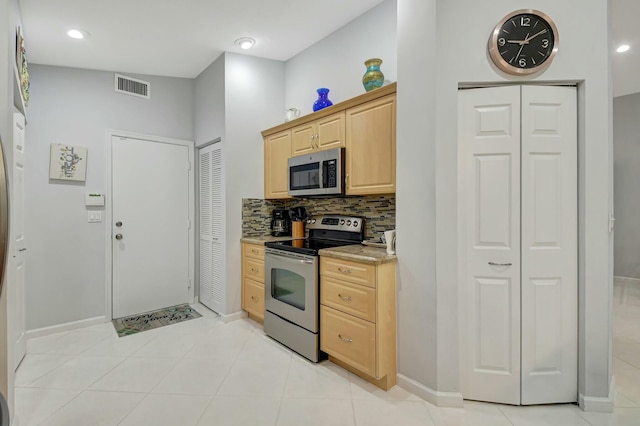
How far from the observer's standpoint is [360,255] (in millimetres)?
2135

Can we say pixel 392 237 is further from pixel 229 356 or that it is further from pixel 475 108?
pixel 229 356

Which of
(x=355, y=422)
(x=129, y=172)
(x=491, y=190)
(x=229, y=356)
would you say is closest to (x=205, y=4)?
(x=129, y=172)

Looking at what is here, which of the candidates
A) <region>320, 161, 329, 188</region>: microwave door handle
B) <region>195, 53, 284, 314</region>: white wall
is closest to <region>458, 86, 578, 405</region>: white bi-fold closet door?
<region>320, 161, 329, 188</region>: microwave door handle

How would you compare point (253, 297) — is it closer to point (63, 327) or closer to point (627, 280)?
point (63, 327)

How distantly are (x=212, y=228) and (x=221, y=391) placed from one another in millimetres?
1989

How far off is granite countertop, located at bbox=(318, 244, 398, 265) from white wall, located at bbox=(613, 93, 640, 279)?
5297 mm

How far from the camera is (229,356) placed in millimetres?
2555

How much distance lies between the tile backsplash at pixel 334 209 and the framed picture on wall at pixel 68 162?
1.67m

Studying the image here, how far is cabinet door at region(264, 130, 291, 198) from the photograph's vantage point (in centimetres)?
328

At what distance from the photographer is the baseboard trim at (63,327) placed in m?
2.94

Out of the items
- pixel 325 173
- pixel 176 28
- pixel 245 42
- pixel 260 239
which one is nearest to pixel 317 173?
pixel 325 173

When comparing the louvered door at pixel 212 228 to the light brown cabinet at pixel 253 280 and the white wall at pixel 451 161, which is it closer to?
the light brown cabinet at pixel 253 280

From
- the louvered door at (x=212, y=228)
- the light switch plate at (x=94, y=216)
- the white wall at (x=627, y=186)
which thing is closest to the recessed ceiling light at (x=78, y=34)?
the louvered door at (x=212, y=228)

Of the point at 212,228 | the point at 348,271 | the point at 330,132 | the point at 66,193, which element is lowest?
the point at 348,271
